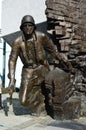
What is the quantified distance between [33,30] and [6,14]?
10.1 meters

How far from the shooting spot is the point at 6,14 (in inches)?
709

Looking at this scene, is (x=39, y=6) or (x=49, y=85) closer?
(x=49, y=85)

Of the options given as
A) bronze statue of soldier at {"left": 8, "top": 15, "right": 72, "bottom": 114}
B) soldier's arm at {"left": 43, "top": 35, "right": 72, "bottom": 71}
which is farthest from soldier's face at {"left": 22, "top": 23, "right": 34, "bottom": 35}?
soldier's arm at {"left": 43, "top": 35, "right": 72, "bottom": 71}

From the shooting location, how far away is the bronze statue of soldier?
8109 mm

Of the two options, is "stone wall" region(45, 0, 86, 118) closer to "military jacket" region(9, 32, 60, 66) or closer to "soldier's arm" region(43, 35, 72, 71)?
"soldier's arm" region(43, 35, 72, 71)

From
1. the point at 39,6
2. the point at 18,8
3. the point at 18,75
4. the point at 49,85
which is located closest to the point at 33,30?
the point at 49,85

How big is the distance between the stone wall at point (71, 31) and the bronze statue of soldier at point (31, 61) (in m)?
1.09

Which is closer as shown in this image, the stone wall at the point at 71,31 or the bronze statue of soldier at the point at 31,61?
the bronze statue of soldier at the point at 31,61

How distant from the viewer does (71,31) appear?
10023mm

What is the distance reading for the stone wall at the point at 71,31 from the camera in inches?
376

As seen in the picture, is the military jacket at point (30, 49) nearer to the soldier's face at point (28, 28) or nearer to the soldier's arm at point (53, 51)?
the soldier's arm at point (53, 51)

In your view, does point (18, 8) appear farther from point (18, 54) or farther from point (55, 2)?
point (18, 54)

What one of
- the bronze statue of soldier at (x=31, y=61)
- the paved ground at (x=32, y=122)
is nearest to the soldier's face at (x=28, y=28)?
the bronze statue of soldier at (x=31, y=61)

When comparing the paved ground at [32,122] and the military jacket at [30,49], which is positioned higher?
the military jacket at [30,49]
